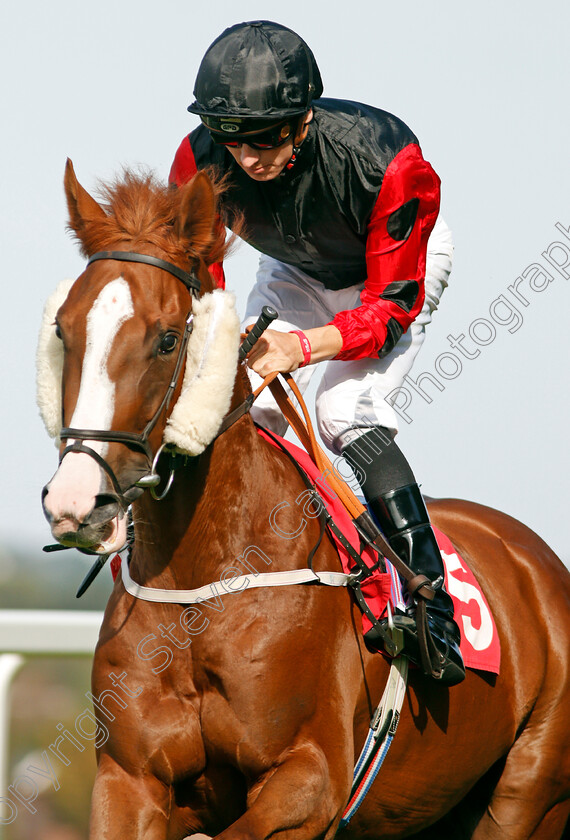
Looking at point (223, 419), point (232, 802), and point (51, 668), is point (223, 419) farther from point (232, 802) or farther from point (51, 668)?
point (51, 668)

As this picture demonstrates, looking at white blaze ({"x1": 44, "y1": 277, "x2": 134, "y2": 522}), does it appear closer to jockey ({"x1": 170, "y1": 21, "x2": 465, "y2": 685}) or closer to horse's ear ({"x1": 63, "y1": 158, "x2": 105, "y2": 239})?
horse's ear ({"x1": 63, "y1": 158, "x2": 105, "y2": 239})

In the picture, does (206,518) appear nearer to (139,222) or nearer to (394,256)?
(139,222)

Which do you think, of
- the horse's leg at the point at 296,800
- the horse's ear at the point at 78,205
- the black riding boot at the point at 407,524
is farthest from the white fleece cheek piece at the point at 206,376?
the horse's leg at the point at 296,800

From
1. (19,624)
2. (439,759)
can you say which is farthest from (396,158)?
(19,624)

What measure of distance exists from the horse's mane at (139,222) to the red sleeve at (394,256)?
63 cm

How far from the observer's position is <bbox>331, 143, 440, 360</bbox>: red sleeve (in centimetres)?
365

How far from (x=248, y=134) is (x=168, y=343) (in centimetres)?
94

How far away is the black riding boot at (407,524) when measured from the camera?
11.8 ft

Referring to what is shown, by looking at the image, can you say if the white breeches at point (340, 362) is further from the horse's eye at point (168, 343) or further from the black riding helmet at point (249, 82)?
the horse's eye at point (168, 343)

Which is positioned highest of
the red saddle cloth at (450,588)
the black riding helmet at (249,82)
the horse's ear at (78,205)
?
the black riding helmet at (249,82)

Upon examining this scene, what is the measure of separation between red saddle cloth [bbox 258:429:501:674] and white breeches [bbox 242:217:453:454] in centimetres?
26

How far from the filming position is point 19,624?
178 inches

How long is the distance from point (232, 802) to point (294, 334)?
145cm

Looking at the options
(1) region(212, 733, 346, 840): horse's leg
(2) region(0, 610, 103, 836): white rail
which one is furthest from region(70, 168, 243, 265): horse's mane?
(2) region(0, 610, 103, 836): white rail
